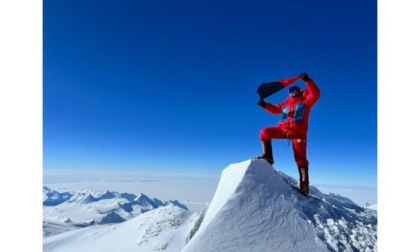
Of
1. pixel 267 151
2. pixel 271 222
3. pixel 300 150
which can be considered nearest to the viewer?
pixel 271 222

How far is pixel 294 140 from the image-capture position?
6.71 m

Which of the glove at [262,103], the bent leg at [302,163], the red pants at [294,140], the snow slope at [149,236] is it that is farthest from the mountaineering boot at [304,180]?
the snow slope at [149,236]

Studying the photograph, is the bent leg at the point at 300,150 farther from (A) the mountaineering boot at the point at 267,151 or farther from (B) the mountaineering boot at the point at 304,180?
(A) the mountaineering boot at the point at 267,151

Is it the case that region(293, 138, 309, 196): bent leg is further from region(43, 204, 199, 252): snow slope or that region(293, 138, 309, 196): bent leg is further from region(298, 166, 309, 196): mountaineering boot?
region(43, 204, 199, 252): snow slope

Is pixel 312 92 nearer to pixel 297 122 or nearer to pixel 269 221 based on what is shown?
pixel 297 122

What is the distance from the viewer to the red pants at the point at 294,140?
662 centimetres

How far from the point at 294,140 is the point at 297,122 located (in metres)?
0.43

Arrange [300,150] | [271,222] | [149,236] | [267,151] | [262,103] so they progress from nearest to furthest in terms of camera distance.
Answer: [271,222], [300,150], [267,151], [262,103], [149,236]

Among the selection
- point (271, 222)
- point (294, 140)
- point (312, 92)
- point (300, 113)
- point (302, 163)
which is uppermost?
point (312, 92)

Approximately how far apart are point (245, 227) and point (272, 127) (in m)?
2.78

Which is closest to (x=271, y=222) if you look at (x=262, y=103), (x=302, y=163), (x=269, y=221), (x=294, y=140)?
(x=269, y=221)

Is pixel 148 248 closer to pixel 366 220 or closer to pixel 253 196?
pixel 253 196
